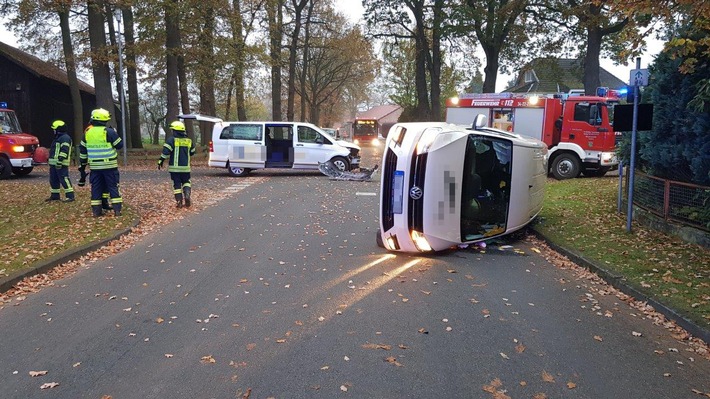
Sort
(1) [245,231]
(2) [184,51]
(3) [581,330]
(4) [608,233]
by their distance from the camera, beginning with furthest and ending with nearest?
(2) [184,51], (1) [245,231], (4) [608,233], (3) [581,330]

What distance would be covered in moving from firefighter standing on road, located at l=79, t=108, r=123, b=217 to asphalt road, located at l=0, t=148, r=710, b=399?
3.05m

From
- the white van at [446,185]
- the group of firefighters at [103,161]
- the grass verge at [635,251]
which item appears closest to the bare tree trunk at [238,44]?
the group of firefighters at [103,161]

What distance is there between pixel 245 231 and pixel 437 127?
4.26 m

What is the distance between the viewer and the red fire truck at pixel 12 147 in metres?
18.7

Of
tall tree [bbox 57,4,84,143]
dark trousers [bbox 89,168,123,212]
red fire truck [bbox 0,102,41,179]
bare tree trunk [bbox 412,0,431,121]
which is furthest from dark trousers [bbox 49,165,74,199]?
bare tree trunk [bbox 412,0,431,121]

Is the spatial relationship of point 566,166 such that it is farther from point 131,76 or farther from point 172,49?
point 131,76

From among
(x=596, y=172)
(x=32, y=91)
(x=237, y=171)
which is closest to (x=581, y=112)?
(x=596, y=172)

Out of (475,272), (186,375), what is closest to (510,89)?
(475,272)

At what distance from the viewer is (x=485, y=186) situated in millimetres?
8445

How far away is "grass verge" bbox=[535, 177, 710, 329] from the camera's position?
245 inches

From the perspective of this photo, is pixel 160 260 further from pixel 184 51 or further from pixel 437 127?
pixel 184 51

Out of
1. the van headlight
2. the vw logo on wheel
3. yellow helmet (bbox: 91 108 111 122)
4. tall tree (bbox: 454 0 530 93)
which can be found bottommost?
the van headlight

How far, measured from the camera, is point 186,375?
4234 millimetres

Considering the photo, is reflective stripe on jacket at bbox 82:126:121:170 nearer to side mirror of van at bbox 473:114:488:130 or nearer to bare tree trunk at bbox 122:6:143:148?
side mirror of van at bbox 473:114:488:130
